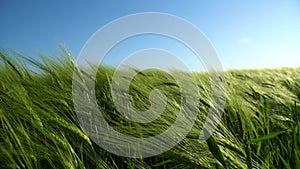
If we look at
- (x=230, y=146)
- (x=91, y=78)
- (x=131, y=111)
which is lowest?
(x=230, y=146)

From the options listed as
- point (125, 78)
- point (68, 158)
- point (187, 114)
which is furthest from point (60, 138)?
point (125, 78)

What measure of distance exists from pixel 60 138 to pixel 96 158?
0.09 meters

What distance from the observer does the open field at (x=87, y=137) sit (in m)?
0.65

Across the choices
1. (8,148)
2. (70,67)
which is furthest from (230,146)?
(70,67)

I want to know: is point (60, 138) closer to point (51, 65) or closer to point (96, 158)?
point (96, 158)

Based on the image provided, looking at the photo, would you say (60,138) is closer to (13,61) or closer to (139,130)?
(139,130)

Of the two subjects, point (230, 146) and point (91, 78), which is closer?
point (230, 146)

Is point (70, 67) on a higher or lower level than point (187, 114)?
higher

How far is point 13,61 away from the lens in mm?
897

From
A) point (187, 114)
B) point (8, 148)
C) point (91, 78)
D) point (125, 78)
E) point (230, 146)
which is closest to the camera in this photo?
Answer: point (8, 148)

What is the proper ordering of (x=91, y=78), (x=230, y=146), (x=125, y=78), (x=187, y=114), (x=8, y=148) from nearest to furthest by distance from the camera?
1. (x=8, y=148)
2. (x=230, y=146)
3. (x=187, y=114)
4. (x=91, y=78)
5. (x=125, y=78)

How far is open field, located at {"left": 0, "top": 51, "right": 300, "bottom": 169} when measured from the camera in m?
0.65

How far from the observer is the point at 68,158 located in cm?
66

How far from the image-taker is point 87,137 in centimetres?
71
